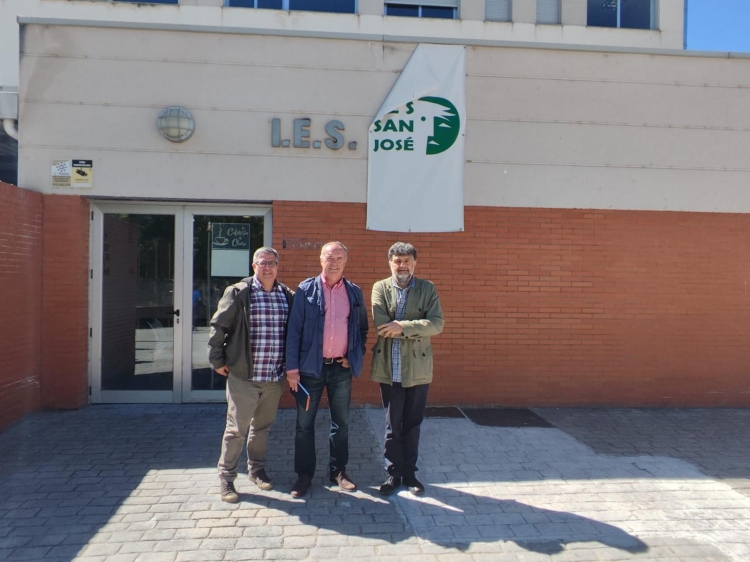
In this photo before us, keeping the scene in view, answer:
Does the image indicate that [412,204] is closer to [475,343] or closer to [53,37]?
[475,343]

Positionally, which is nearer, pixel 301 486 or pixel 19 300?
pixel 301 486

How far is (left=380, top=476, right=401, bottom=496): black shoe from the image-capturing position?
14.3 ft

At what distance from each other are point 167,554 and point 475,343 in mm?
4326

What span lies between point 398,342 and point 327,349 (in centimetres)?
56

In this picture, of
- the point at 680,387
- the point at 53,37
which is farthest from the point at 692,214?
the point at 53,37

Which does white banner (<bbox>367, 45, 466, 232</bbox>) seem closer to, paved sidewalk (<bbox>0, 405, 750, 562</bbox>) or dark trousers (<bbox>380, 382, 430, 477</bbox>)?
paved sidewalk (<bbox>0, 405, 750, 562</bbox>)

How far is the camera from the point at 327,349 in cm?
428

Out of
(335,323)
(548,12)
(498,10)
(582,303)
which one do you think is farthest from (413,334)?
(548,12)

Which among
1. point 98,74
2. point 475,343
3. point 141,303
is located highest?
point 98,74

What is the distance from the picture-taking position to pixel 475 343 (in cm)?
689

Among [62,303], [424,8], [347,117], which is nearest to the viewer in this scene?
[62,303]

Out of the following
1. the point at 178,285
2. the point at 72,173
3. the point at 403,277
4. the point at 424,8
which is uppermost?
the point at 424,8

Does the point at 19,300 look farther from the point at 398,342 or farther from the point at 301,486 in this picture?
the point at 398,342

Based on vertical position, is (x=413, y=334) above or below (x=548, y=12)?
below
